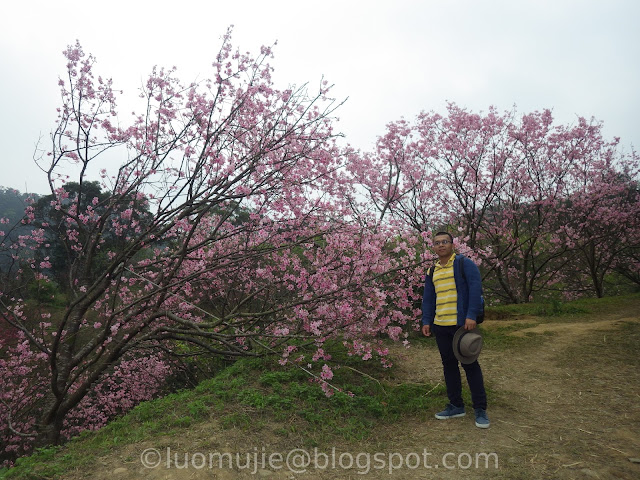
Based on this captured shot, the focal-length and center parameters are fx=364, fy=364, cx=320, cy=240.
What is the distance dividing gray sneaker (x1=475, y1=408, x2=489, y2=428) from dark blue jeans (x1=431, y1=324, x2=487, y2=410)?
0.15 feet

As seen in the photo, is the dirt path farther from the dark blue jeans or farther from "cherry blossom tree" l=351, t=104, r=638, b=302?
"cherry blossom tree" l=351, t=104, r=638, b=302

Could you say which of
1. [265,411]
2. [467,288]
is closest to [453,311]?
[467,288]

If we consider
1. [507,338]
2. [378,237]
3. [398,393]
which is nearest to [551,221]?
[507,338]

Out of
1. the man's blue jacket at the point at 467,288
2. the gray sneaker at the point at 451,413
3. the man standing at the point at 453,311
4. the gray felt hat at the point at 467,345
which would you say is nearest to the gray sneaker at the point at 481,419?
the man standing at the point at 453,311

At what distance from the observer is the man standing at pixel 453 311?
3.84 meters

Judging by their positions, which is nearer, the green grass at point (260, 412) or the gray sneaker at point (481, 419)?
the green grass at point (260, 412)

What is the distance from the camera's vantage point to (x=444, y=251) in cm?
411

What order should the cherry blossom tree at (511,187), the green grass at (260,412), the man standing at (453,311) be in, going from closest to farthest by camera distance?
1. the green grass at (260,412)
2. the man standing at (453,311)
3. the cherry blossom tree at (511,187)

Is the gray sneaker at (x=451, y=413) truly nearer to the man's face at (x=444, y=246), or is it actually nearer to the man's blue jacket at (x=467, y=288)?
the man's blue jacket at (x=467, y=288)

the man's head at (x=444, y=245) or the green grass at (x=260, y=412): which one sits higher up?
the man's head at (x=444, y=245)

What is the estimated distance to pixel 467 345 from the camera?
145 inches

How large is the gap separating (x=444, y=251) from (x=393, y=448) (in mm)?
2119

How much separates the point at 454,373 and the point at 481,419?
51 cm

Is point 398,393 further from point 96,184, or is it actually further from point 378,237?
point 96,184
